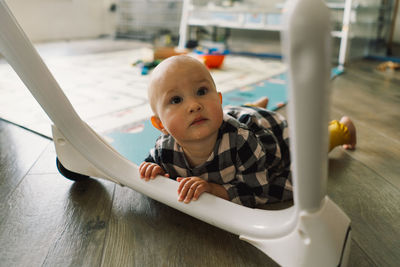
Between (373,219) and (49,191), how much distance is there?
574mm

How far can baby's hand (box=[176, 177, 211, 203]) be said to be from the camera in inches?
19.3

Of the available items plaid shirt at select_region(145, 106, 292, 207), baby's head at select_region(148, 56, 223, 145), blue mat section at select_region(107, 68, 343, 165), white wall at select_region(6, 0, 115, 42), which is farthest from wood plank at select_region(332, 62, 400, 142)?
white wall at select_region(6, 0, 115, 42)

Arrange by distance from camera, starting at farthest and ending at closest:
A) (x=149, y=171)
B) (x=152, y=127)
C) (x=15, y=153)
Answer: (x=152, y=127)
(x=15, y=153)
(x=149, y=171)

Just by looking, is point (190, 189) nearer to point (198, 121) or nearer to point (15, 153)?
point (198, 121)

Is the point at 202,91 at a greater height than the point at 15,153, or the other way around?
the point at 202,91

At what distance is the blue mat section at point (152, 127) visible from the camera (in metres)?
0.80

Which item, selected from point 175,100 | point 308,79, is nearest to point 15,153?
point 175,100

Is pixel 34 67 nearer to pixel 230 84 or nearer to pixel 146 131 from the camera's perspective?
pixel 146 131

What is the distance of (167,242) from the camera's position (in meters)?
0.49

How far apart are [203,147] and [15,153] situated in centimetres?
49

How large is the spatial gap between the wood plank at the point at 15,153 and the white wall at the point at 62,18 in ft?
7.86

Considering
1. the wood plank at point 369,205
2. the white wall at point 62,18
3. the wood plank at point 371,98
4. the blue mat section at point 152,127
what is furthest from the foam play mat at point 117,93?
the white wall at point 62,18

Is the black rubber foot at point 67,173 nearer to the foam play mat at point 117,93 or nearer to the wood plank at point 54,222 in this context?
the wood plank at point 54,222

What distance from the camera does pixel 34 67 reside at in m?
0.54
